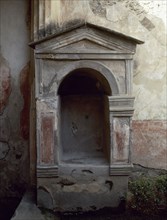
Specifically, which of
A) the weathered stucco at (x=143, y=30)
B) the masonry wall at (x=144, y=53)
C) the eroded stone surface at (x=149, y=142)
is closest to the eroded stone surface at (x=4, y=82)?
the masonry wall at (x=144, y=53)

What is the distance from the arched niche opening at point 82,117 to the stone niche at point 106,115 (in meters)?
→ 0.26

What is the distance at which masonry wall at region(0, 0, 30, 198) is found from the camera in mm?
4234

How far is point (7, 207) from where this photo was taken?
418 centimetres

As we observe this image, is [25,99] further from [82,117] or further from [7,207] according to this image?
[7,207]

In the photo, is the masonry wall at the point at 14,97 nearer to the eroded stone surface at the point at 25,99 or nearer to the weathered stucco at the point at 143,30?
the eroded stone surface at the point at 25,99

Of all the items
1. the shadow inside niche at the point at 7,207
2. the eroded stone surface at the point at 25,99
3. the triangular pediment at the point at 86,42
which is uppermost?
the triangular pediment at the point at 86,42

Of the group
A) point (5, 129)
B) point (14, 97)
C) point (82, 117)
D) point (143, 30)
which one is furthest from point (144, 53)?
point (5, 129)

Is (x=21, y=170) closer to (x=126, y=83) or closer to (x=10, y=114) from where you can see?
(x=10, y=114)

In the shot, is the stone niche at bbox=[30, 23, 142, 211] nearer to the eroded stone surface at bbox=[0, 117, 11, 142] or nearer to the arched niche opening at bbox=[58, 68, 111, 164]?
the arched niche opening at bbox=[58, 68, 111, 164]

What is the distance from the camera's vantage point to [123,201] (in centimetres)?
371

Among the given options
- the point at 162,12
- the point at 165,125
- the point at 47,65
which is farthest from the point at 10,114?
the point at 162,12

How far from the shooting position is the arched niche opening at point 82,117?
13.6 ft

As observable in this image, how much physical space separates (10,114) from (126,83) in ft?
4.78

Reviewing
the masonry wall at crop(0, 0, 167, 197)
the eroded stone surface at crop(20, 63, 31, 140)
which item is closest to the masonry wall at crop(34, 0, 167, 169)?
the masonry wall at crop(0, 0, 167, 197)
